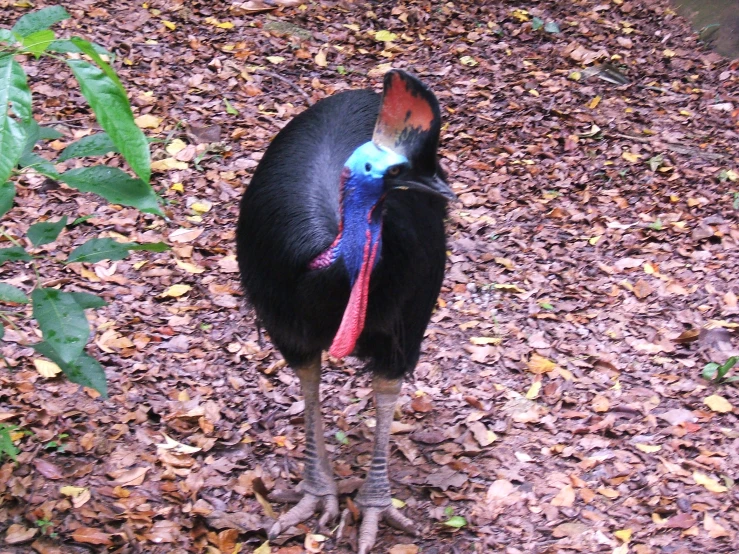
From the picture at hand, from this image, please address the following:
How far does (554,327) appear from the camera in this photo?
193 inches

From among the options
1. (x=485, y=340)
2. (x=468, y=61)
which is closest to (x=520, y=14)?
(x=468, y=61)

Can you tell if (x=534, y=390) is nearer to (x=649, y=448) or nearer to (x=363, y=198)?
(x=649, y=448)

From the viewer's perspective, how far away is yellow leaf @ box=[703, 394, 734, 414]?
4.39 m

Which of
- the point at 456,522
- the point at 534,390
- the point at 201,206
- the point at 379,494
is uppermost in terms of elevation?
the point at 201,206

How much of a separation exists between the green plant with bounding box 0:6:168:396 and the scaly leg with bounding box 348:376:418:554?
125cm

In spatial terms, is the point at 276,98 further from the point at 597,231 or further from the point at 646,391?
the point at 646,391

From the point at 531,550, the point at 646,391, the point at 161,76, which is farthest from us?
the point at 161,76

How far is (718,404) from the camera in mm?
4414

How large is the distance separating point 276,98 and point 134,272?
7.00 ft

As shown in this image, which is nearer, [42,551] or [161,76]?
[42,551]

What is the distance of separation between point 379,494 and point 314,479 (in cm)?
28

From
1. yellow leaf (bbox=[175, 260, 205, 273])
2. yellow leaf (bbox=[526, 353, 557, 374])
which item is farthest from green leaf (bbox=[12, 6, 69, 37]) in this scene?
yellow leaf (bbox=[526, 353, 557, 374])

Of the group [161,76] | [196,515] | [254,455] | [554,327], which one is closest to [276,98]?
[161,76]

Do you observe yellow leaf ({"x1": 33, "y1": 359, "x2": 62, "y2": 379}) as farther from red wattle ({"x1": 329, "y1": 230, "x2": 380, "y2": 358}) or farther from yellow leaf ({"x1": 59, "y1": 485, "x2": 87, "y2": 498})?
red wattle ({"x1": 329, "y1": 230, "x2": 380, "y2": 358})
